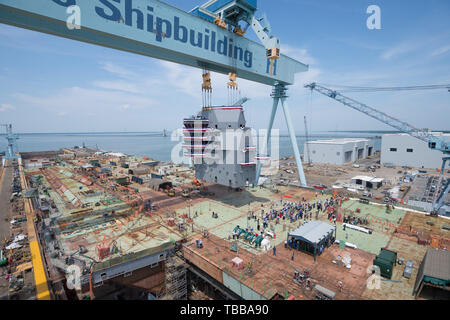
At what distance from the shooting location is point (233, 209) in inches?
1080

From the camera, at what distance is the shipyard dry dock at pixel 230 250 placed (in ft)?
47.4

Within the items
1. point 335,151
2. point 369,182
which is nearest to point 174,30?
point 369,182

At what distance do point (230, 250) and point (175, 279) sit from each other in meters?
5.24

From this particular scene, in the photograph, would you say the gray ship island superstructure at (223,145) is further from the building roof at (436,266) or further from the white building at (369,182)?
the white building at (369,182)

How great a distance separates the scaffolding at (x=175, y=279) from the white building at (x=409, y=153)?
85.2 m

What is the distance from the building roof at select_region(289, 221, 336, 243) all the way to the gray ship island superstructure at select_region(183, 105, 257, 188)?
842cm

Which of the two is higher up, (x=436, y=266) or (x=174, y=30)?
(x=174, y=30)

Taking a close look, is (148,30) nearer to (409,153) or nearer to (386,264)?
(386,264)

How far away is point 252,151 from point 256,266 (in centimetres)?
1286

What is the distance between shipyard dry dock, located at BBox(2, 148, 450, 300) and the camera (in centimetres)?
1446

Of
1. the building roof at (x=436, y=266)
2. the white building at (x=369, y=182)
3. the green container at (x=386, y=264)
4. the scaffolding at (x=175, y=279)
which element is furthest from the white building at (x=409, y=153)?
the scaffolding at (x=175, y=279)

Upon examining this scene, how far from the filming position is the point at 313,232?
18.6 metres

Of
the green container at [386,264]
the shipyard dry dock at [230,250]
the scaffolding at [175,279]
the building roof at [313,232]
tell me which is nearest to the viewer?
the shipyard dry dock at [230,250]
